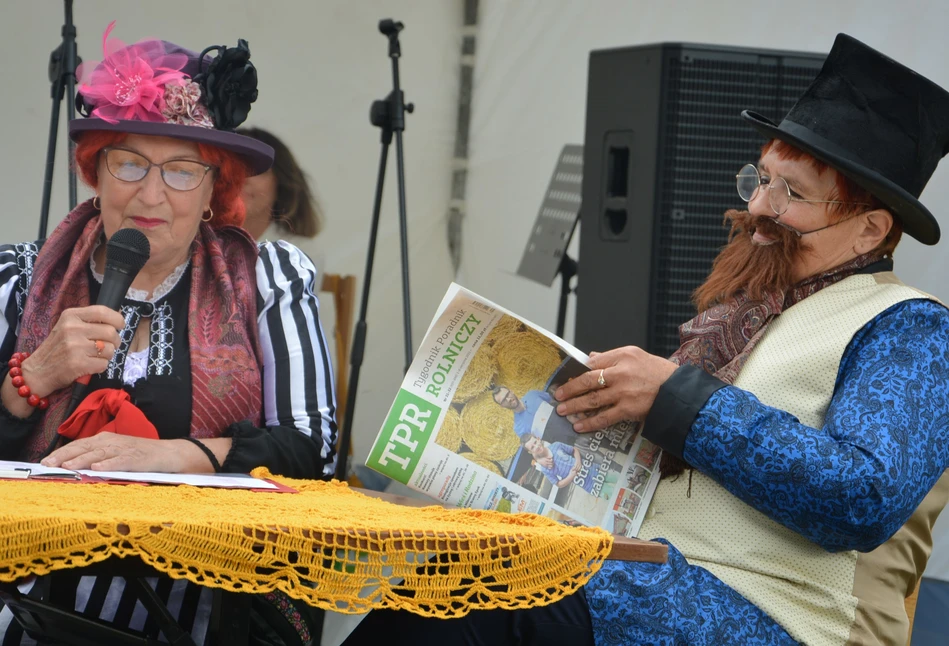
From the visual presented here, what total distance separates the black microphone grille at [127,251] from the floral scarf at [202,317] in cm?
28

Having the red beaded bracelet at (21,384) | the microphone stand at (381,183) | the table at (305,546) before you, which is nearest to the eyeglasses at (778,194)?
the table at (305,546)

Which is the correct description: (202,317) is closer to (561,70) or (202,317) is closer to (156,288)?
(156,288)

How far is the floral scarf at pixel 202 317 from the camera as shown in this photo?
6.72ft

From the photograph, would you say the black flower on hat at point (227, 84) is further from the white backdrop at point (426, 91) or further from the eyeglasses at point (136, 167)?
the white backdrop at point (426, 91)

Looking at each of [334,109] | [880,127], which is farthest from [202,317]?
[334,109]

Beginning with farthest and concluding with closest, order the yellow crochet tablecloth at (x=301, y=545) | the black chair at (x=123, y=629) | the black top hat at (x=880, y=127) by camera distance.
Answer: the black top hat at (x=880, y=127), the black chair at (x=123, y=629), the yellow crochet tablecloth at (x=301, y=545)

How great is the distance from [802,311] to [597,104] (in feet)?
5.22

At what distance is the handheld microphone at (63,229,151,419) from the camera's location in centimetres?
180

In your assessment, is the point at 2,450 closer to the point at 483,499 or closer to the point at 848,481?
the point at 483,499

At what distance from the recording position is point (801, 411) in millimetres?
1629

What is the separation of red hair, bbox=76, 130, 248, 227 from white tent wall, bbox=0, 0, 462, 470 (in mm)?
1317

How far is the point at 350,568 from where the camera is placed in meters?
1.23

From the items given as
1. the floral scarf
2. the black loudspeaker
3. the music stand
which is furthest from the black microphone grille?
the music stand

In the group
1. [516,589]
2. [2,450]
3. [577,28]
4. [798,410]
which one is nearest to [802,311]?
[798,410]
